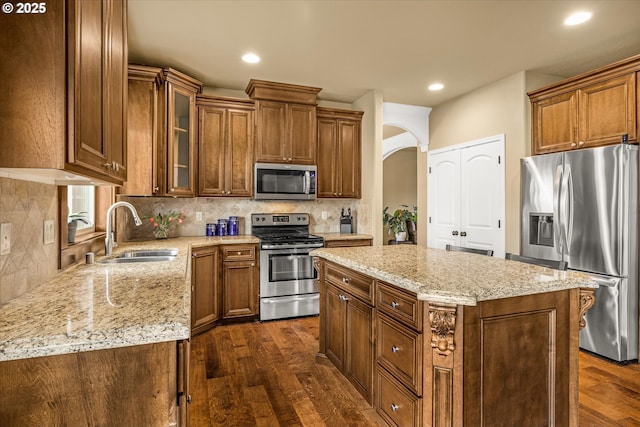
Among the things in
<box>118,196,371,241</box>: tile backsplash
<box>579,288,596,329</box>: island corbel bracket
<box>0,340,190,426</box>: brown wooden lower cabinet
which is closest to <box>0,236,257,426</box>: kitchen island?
<box>0,340,190,426</box>: brown wooden lower cabinet

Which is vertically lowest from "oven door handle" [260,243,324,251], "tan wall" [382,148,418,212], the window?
"oven door handle" [260,243,324,251]

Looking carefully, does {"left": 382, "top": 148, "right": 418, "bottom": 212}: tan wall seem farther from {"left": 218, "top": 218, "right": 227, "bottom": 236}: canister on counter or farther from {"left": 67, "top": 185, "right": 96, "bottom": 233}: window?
{"left": 67, "top": 185, "right": 96, "bottom": 233}: window

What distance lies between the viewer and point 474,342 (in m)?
1.56

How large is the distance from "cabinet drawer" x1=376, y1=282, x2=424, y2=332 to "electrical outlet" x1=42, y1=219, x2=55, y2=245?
1651 mm

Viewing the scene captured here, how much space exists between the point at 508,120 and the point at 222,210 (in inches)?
136

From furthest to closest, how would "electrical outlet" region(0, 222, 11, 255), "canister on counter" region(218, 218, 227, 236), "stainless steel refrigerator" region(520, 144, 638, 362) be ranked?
"canister on counter" region(218, 218, 227, 236), "stainless steel refrigerator" region(520, 144, 638, 362), "electrical outlet" region(0, 222, 11, 255)

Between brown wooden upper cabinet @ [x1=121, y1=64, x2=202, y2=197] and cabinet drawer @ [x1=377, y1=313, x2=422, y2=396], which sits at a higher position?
brown wooden upper cabinet @ [x1=121, y1=64, x2=202, y2=197]

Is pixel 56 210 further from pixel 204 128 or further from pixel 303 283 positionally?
pixel 303 283

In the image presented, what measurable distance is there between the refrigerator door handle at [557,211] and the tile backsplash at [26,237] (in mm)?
3816

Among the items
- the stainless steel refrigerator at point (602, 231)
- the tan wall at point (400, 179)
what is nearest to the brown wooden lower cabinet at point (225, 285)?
the stainless steel refrigerator at point (602, 231)

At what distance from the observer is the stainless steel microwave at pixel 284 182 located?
4156 millimetres

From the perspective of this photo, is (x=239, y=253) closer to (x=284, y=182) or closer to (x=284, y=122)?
(x=284, y=182)

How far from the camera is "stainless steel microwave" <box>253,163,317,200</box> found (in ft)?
13.6

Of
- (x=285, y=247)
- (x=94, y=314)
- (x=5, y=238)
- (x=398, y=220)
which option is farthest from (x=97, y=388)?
(x=398, y=220)
